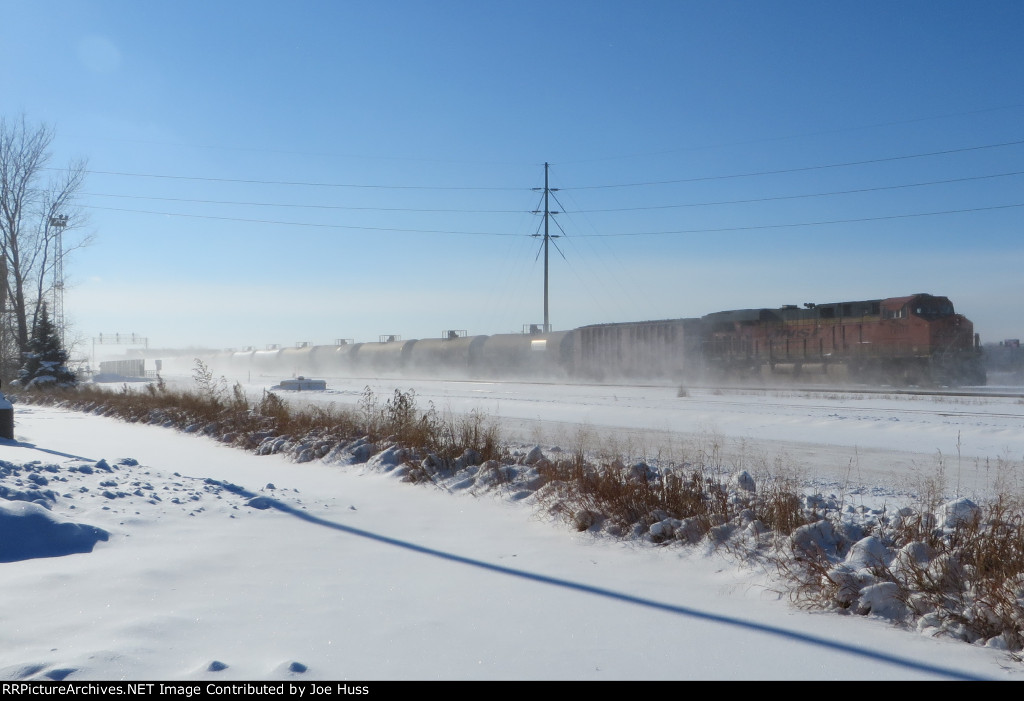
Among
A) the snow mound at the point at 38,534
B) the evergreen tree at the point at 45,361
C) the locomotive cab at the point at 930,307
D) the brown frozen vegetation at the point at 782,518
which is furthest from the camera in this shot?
the locomotive cab at the point at 930,307

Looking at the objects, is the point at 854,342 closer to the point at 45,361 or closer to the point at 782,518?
the point at 782,518

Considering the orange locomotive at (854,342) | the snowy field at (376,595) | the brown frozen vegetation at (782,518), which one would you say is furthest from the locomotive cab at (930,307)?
the snowy field at (376,595)

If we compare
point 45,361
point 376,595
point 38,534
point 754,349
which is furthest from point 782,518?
point 45,361

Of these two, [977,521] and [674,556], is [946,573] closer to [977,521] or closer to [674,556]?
[977,521]

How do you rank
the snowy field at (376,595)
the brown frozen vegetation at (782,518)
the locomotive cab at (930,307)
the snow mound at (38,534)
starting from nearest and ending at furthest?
the snowy field at (376,595), the brown frozen vegetation at (782,518), the snow mound at (38,534), the locomotive cab at (930,307)

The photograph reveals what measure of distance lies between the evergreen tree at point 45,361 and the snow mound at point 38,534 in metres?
26.8

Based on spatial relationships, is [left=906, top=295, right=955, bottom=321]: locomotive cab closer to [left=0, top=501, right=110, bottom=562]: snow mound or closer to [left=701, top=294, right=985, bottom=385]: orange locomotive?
[left=701, top=294, right=985, bottom=385]: orange locomotive

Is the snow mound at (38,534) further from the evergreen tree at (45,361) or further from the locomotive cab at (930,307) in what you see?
the locomotive cab at (930,307)

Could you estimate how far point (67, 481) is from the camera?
297 inches

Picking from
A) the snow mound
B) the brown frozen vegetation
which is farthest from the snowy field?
the brown frozen vegetation

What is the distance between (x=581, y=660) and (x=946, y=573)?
2.37 metres

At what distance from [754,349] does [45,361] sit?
29853 mm

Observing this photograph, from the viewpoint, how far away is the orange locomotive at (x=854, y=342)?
2942 cm

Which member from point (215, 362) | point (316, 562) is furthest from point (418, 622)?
point (215, 362)
